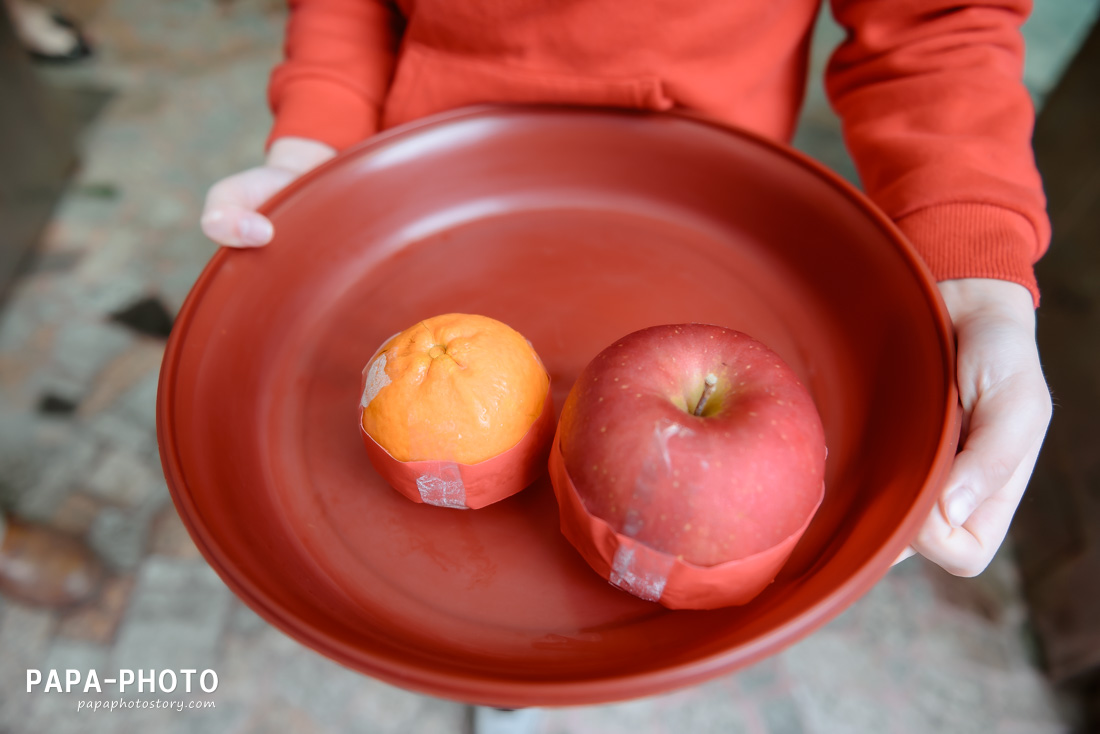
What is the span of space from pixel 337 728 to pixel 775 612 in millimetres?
850

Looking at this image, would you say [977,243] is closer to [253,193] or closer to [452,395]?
[452,395]

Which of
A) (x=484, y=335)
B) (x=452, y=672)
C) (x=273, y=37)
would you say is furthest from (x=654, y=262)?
(x=273, y=37)

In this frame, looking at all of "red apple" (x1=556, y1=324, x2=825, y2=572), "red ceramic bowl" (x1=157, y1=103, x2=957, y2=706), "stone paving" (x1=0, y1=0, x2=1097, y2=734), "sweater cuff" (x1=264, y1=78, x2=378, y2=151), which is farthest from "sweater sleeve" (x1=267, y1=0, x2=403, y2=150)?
"stone paving" (x1=0, y1=0, x2=1097, y2=734)

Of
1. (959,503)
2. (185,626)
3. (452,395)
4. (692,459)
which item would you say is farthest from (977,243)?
(185,626)

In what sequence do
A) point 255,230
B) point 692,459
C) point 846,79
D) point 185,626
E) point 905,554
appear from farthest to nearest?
point 185,626
point 846,79
point 255,230
point 905,554
point 692,459

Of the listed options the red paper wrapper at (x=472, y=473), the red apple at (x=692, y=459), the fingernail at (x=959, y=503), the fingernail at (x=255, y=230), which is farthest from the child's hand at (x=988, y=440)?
the fingernail at (x=255, y=230)

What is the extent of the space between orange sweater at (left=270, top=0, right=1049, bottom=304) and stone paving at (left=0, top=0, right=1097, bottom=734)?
0.75 metres

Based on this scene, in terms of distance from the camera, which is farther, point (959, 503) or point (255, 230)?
point (255, 230)

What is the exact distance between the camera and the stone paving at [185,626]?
1.10m

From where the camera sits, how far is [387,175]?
775 millimetres

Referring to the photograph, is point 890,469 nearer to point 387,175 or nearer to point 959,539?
point 959,539

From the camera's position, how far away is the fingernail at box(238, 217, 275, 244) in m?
0.68

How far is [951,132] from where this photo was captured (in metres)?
0.71

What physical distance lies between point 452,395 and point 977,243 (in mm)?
505
